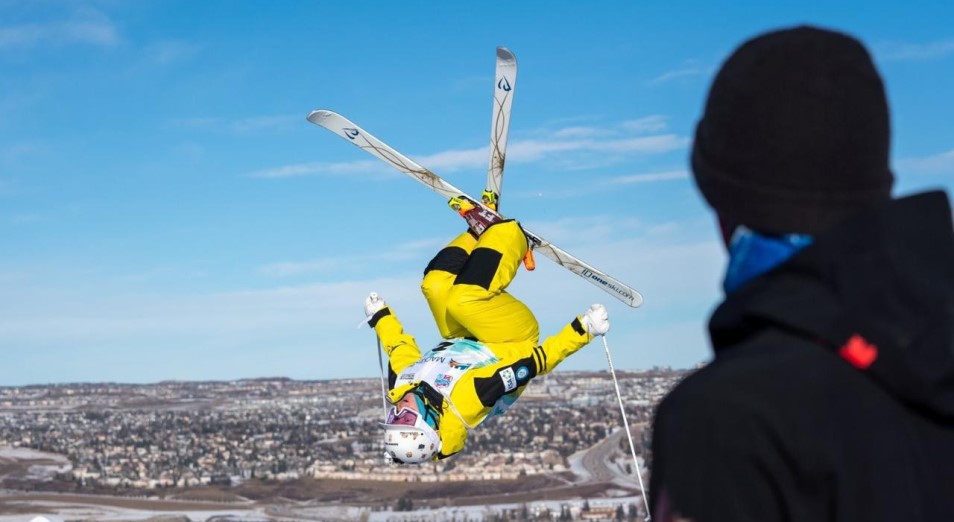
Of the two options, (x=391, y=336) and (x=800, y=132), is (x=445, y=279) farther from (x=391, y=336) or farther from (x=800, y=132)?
(x=800, y=132)

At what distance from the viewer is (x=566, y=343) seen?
39.1ft

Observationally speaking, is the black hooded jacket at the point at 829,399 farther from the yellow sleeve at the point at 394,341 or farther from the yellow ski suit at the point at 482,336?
the yellow sleeve at the point at 394,341

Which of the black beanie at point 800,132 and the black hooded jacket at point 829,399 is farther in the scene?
the black beanie at point 800,132

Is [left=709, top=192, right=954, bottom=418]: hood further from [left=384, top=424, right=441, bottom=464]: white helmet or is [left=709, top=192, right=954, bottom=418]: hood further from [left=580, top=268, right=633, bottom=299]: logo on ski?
[left=580, top=268, right=633, bottom=299]: logo on ski

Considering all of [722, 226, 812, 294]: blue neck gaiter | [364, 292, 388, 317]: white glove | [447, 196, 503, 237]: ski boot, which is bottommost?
[722, 226, 812, 294]: blue neck gaiter

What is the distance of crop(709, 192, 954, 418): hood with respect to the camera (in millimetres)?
2020

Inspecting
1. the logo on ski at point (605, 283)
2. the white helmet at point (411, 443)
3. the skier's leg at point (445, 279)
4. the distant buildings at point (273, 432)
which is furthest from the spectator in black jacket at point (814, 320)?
the distant buildings at point (273, 432)

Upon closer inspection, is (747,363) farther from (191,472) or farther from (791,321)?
(191,472)

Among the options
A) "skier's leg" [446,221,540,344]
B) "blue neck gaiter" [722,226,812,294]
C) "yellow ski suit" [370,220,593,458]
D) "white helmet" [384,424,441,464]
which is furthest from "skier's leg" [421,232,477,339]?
"blue neck gaiter" [722,226,812,294]

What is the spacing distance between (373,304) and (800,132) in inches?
434

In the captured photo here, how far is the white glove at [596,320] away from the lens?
1183cm

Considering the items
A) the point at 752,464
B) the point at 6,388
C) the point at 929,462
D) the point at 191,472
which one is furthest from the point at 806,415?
the point at 6,388

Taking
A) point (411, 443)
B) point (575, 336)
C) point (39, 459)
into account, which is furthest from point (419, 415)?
point (39, 459)

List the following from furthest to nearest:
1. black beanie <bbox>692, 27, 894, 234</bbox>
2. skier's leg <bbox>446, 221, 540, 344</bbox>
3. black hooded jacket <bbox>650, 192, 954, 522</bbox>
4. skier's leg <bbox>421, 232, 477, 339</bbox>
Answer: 1. skier's leg <bbox>421, 232, 477, 339</bbox>
2. skier's leg <bbox>446, 221, 540, 344</bbox>
3. black beanie <bbox>692, 27, 894, 234</bbox>
4. black hooded jacket <bbox>650, 192, 954, 522</bbox>
